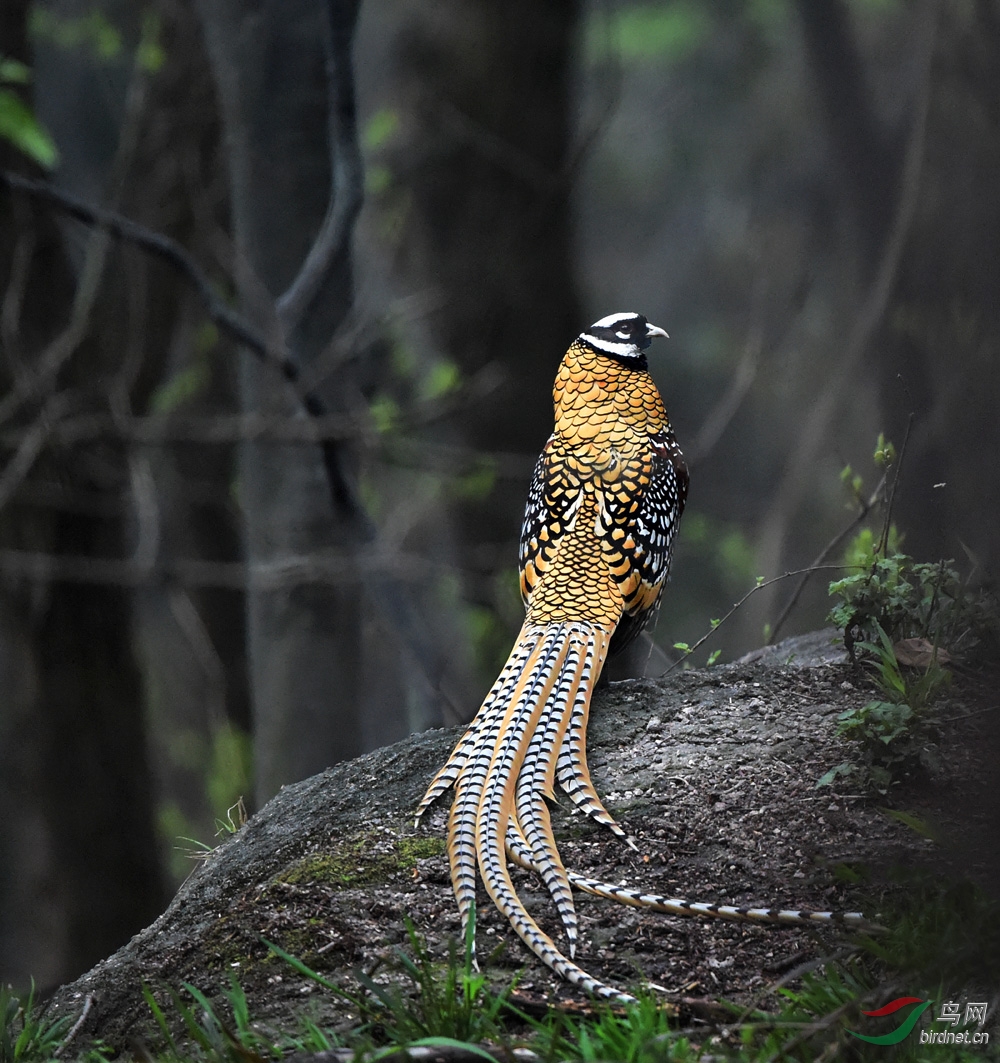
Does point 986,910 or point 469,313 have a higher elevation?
point 469,313

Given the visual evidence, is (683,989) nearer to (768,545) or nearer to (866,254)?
(768,545)

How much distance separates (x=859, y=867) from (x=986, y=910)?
104 cm

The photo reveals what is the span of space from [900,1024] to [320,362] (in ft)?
16.6

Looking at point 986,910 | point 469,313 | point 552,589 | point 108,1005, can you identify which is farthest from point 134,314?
point 986,910

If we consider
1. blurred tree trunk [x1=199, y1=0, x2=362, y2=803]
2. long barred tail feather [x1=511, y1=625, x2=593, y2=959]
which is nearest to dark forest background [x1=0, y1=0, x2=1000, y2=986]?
blurred tree trunk [x1=199, y1=0, x2=362, y2=803]

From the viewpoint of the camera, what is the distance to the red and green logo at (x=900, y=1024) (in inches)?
102

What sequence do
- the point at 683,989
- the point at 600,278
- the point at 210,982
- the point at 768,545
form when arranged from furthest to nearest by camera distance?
the point at 600,278, the point at 768,545, the point at 210,982, the point at 683,989

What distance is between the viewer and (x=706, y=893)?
335cm

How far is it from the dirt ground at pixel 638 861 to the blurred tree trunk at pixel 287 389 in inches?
103

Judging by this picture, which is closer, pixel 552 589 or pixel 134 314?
pixel 552 589

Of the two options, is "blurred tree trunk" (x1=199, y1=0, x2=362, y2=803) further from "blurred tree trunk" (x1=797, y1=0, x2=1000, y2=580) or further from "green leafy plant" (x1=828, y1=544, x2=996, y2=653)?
"blurred tree trunk" (x1=797, y1=0, x2=1000, y2=580)
